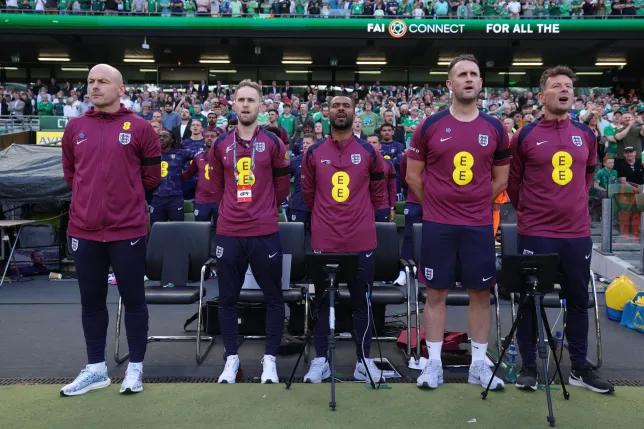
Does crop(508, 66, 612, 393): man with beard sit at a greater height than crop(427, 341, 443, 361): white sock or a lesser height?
greater

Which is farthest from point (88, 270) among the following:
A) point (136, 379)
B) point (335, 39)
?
point (335, 39)

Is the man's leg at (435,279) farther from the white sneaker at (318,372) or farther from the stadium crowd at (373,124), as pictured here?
the stadium crowd at (373,124)

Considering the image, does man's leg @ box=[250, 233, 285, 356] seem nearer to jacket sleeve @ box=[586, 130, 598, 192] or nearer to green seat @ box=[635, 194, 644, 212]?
jacket sleeve @ box=[586, 130, 598, 192]

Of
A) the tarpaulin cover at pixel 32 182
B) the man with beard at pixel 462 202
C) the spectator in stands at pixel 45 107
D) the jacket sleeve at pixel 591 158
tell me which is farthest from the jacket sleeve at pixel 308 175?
the spectator in stands at pixel 45 107

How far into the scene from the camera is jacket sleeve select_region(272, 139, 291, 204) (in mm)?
4344

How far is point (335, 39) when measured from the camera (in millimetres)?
21734

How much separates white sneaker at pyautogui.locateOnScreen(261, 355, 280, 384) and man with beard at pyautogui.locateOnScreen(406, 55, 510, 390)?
3.11 ft

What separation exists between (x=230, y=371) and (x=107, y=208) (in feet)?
4.38

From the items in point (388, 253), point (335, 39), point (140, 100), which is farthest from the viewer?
point (335, 39)

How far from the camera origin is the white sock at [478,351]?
13.2ft

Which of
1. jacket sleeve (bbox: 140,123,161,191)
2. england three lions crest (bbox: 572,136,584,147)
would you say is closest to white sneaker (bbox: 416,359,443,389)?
england three lions crest (bbox: 572,136,584,147)

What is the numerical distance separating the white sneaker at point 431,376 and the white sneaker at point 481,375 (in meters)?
0.23

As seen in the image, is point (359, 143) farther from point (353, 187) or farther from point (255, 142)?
point (255, 142)

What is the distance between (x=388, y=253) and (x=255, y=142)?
1.69 metres
